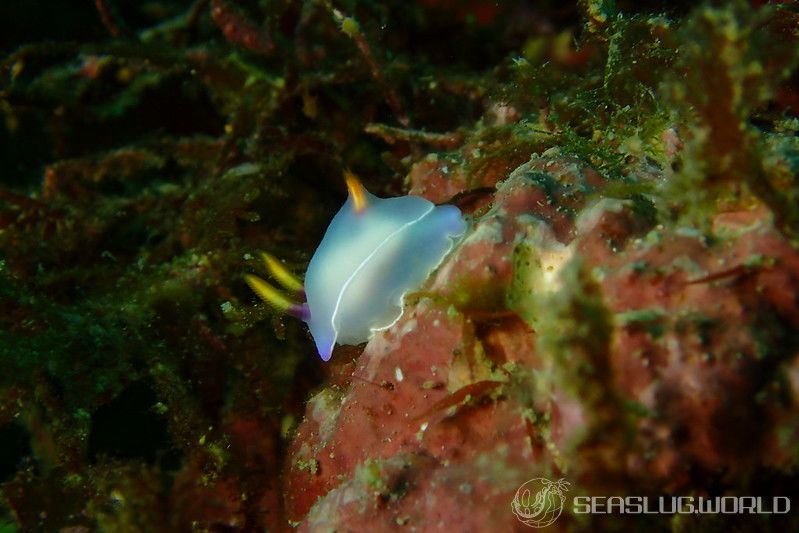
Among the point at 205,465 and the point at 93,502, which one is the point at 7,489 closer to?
the point at 93,502

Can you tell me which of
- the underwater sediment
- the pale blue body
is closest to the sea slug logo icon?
the underwater sediment

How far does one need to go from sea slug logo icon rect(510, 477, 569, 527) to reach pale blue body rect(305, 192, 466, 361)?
0.87m

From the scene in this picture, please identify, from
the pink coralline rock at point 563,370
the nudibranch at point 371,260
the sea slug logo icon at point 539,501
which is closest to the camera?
the pink coralline rock at point 563,370

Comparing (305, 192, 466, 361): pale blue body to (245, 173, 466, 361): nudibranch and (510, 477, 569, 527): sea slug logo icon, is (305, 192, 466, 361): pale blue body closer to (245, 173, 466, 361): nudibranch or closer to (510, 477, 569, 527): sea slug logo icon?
(245, 173, 466, 361): nudibranch

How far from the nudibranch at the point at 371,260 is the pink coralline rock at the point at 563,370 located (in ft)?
0.30

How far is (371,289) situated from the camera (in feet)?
7.25

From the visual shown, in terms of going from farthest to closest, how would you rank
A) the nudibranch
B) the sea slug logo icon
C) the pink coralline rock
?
the nudibranch → the sea slug logo icon → the pink coralline rock

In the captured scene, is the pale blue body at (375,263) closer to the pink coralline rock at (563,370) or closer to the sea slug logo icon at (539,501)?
the pink coralline rock at (563,370)

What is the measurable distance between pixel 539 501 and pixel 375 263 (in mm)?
1090

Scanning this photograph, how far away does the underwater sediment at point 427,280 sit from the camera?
1.39 metres

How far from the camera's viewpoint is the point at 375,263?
86.4 inches

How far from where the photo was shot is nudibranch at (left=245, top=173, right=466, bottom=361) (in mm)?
2197

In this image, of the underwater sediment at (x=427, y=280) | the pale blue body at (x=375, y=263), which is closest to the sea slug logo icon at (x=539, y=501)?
the underwater sediment at (x=427, y=280)

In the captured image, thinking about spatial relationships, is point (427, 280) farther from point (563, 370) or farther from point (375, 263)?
point (563, 370)
